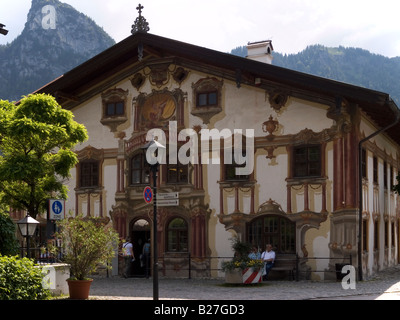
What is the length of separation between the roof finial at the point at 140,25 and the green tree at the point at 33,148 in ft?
20.9

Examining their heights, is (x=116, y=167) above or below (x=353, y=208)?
above

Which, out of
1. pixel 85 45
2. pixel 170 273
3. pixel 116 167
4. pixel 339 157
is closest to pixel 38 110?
pixel 116 167

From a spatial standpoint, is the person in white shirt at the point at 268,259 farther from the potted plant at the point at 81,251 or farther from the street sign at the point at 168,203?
the potted plant at the point at 81,251

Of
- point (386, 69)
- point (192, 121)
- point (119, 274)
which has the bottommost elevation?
point (119, 274)

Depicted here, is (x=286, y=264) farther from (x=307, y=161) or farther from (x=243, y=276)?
(x=307, y=161)

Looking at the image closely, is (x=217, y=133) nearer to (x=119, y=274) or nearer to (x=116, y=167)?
(x=116, y=167)

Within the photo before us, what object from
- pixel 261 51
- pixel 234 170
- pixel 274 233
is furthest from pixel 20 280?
pixel 261 51

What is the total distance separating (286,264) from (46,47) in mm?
160493

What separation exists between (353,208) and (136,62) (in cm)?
1130

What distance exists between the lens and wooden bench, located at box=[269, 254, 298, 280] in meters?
23.6

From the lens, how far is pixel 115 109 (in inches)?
1106

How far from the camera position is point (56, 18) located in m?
191

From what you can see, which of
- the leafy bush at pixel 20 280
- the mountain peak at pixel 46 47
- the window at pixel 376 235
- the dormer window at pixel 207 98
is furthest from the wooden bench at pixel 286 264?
the mountain peak at pixel 46 47

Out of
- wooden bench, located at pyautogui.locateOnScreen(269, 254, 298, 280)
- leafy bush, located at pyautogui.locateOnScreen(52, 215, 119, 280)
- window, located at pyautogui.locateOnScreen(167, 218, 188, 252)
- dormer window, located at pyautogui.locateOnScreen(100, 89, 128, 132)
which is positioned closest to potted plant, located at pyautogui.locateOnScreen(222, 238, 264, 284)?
wooden bench, located at pyautogui.locateOnScreen(269, 254, 298, 280)
